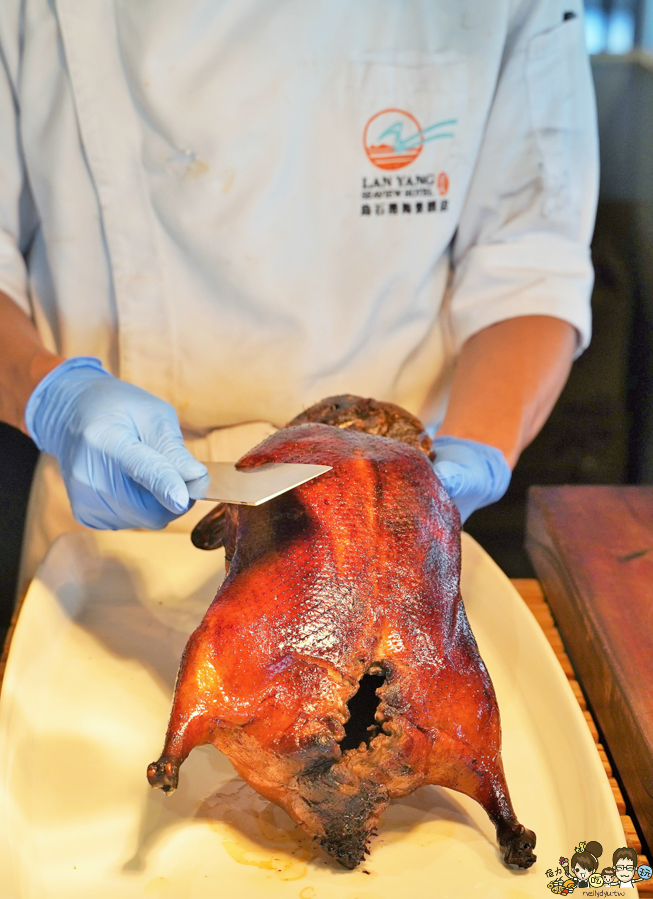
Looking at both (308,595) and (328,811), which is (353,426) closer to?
(308,595)

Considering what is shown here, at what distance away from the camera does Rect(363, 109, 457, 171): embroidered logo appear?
64.4 inches

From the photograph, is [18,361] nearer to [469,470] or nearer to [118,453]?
[118,453]

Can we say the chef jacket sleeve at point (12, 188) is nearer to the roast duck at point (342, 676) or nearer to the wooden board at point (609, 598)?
the roast duck at point (342, 676)

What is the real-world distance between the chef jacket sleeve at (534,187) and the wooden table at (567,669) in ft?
1.99

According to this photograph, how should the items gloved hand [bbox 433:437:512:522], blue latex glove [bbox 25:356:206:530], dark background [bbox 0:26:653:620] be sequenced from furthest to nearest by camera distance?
1. dark background [bbox 0:26:653:620]
2. gloved hand [bbox 433:437:512:522]
3. blue latex glove [bbox 25:356:206:530]

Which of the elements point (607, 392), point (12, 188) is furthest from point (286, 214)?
point (607, 392)

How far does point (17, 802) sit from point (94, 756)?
0.14 m

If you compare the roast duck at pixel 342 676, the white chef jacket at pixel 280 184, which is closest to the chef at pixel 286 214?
the white chef jacket at pixel 280 184

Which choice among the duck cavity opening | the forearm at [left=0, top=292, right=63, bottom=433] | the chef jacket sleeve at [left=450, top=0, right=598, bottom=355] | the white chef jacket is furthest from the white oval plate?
the chef jacket sleeve at [left=450, top=0, right=598, bottom=355]

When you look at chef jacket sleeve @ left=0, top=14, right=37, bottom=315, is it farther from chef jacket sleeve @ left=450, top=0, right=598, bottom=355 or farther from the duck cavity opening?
the duck cavity opening

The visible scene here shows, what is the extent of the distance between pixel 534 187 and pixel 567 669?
40.4 inches

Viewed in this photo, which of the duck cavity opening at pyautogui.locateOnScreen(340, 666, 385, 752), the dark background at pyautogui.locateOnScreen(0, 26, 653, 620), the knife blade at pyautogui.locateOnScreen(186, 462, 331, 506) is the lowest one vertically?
the dark background at pyautogui.locateOnScreen(0, 26, 653, 620)

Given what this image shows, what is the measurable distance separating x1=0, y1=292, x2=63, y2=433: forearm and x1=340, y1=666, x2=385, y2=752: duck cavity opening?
34.9 inches

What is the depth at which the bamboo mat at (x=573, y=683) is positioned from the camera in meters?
1.08
